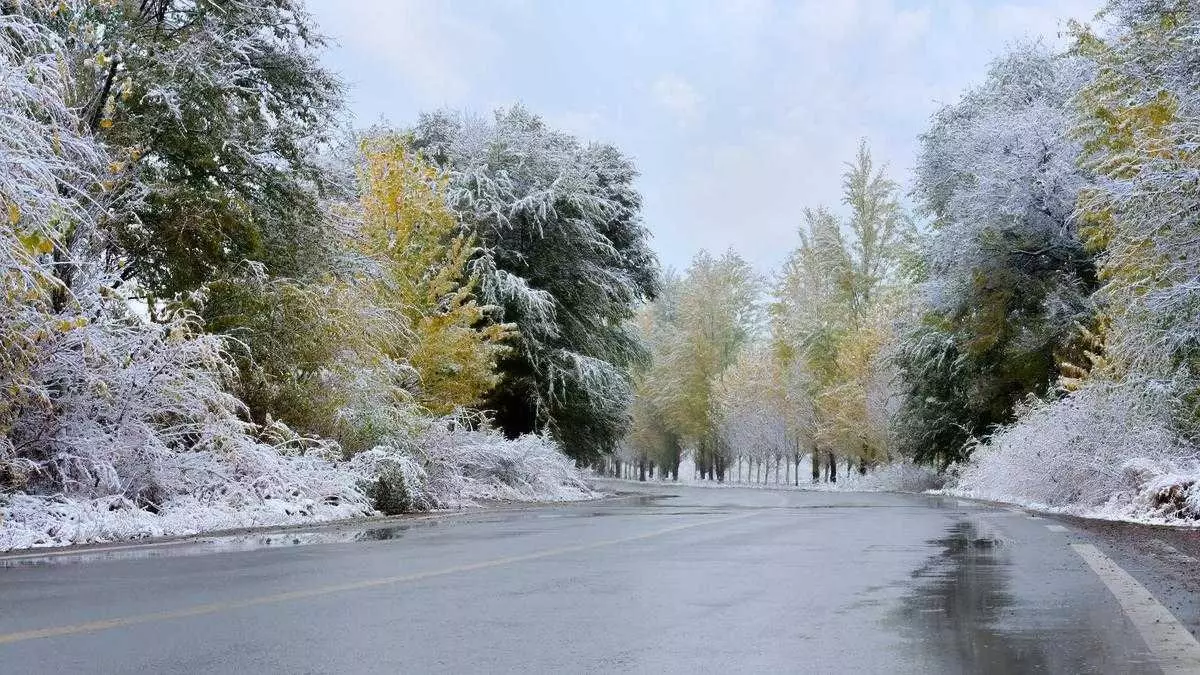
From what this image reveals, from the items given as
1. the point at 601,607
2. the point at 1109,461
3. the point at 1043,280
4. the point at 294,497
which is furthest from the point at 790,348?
the point at 601,607

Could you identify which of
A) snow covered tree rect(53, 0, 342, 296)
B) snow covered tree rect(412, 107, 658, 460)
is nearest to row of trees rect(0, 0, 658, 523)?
snow covered tree rect(53, 0, 342, 296)

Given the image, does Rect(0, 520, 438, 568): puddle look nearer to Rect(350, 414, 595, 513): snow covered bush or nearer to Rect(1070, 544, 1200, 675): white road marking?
Rect(350, 414, 595, 513): snow covered bush

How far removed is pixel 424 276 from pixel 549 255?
936 centimetres

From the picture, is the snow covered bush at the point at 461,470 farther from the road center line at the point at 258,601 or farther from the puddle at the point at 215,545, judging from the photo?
the road center line at the point at 258,601

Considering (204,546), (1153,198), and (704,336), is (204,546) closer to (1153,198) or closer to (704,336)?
(1153,198)

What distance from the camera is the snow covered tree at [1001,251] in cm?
3052

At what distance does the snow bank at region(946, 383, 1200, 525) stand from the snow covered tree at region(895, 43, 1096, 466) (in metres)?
5.48

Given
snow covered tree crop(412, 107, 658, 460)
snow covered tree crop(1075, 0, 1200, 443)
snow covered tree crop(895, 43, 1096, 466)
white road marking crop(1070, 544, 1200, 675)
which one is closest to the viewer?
white road marking crop(1070, 544, 1200, 675)

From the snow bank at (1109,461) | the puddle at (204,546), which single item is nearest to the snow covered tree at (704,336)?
the snow bank at (1109,461)

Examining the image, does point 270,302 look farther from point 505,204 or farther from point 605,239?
point 605,239

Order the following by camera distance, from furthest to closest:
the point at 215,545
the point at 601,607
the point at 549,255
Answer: the point at 549,255 → the point at 215,545 → the point at 601,607

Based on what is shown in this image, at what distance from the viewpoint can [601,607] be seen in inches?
276

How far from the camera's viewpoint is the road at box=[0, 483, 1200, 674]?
5.25 meters

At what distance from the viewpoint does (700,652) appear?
5445 mm
